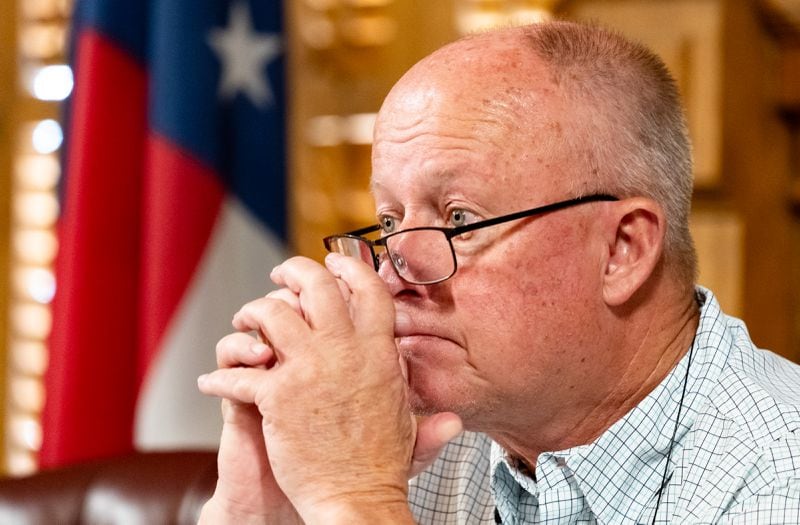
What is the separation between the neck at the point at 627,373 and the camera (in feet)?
4.31

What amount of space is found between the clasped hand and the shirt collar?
0.64 feet

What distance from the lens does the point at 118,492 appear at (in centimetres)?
171

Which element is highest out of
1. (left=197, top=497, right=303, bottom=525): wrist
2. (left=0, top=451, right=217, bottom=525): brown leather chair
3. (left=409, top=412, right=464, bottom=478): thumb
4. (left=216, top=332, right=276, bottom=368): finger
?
(left=216, top=332, right=276, bottom=368): finger

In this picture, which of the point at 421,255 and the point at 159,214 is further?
the point at 159,214

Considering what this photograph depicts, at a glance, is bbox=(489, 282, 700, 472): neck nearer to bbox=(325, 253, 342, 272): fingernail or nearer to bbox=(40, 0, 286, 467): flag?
bbox=(325, 253, 342, 272): fingernail

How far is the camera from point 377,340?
1.16m

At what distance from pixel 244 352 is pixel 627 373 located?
47cm

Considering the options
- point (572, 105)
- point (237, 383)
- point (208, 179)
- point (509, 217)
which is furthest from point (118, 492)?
point (208, 179)

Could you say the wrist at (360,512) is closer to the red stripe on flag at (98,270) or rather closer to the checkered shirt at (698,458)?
the checkered shirt at (698,458)

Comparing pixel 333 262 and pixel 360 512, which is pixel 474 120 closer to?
pixel 333 262

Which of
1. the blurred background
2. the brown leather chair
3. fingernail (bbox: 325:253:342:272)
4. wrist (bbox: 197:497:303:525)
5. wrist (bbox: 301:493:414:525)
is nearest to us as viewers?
wrist (bbox: 301:493:414:525)

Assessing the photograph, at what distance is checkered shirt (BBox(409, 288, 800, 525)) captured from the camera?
115 centimetres

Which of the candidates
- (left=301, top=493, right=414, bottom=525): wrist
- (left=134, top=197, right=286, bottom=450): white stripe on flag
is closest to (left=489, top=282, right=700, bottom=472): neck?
(left=301, top=493, right=414, bottom=525): wrist

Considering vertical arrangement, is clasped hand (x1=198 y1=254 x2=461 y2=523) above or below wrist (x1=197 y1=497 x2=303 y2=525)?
above
